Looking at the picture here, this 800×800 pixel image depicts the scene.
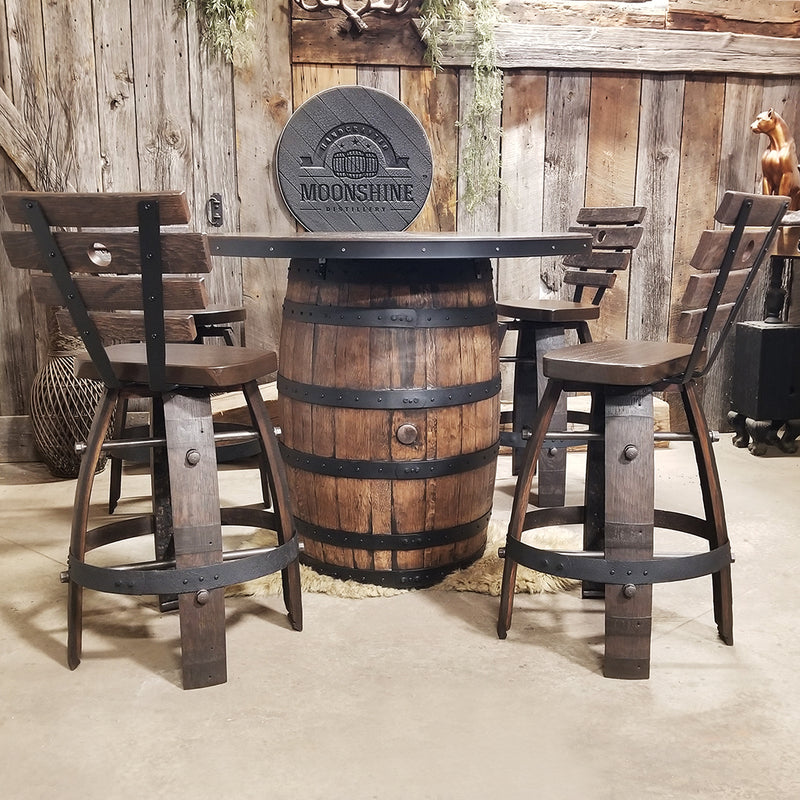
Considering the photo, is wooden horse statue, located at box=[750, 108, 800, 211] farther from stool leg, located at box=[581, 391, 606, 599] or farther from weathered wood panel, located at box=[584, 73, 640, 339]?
stool leg, located at box=[581, 391, 606, 599]

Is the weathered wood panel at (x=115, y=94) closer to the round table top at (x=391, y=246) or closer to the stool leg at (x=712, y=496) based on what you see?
Result: the round table top at (x=391, y=246)

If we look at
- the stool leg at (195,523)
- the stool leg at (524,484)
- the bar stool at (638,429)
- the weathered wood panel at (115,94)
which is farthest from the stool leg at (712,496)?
the weathered wood panel at (115,94)

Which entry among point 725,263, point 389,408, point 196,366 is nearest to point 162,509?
point 196,366

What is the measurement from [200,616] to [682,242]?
3.09m

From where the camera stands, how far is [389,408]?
7.85 feet

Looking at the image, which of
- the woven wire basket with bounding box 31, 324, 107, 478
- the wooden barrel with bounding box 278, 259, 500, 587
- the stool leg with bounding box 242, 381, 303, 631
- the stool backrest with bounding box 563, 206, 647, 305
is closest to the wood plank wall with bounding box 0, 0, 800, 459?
the woven wire basket with bounding box 31, 324, 107, 478

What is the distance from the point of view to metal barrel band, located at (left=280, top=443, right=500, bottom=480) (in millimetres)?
2439

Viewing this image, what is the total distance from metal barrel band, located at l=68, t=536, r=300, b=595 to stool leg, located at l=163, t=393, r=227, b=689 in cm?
2

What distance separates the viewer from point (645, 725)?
1896 mm

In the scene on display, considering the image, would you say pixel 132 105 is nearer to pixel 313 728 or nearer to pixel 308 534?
pixel 308 534

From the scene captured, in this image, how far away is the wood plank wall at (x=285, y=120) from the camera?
12.2 ft

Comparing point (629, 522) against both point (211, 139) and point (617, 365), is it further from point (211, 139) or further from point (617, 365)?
point (211, 139)

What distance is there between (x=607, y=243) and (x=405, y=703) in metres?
2.05

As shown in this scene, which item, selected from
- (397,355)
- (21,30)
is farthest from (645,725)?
(21,30)
